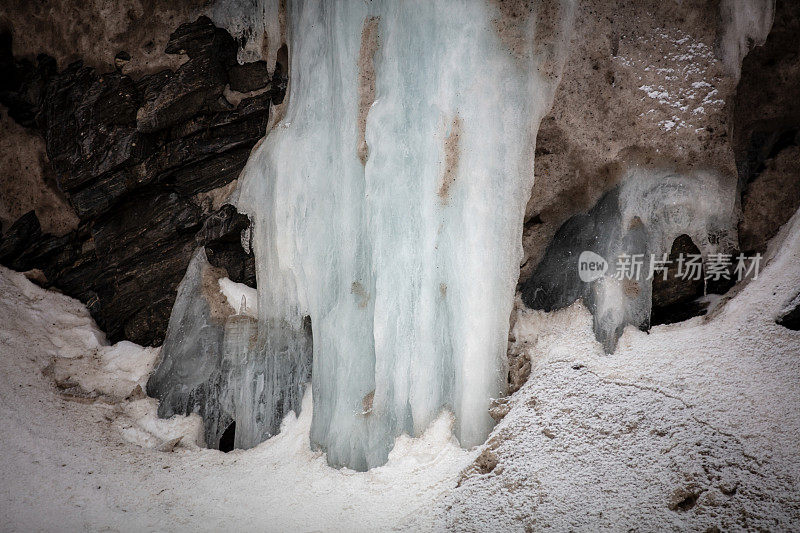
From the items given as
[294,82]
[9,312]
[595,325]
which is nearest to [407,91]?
[294,82]

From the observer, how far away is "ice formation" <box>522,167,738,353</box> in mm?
4676

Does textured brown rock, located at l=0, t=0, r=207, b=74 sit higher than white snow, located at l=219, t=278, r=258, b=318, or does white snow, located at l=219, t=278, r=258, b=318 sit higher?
textured brown rock, located at l=0, t=0, r=207, b=74

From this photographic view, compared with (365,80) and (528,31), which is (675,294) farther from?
(365,80)

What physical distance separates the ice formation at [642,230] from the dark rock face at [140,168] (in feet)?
9.38

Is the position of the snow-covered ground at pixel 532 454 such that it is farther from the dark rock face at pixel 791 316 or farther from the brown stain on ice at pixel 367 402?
the brown stain on ice at pixel 367 402

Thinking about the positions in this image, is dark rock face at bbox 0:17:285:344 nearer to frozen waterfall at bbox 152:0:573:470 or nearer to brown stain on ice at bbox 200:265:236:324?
brown stain on ice at bbox 200:265:236:324

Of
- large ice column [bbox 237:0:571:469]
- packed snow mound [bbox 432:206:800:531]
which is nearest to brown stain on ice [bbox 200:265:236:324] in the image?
large ice column [bbox 237:0:571:469]

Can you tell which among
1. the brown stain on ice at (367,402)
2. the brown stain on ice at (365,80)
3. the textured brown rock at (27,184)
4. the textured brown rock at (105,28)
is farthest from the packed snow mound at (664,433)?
the textured brown rock at (27,184)

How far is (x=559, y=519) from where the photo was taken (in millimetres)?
3547

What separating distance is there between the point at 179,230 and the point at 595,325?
354 centimetres

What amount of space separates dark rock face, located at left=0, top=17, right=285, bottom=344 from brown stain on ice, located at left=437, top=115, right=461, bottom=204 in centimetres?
186

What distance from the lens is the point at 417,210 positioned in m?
4.84

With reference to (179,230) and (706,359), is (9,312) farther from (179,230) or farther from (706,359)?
(706,359)

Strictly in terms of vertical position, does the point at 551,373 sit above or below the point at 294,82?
below
